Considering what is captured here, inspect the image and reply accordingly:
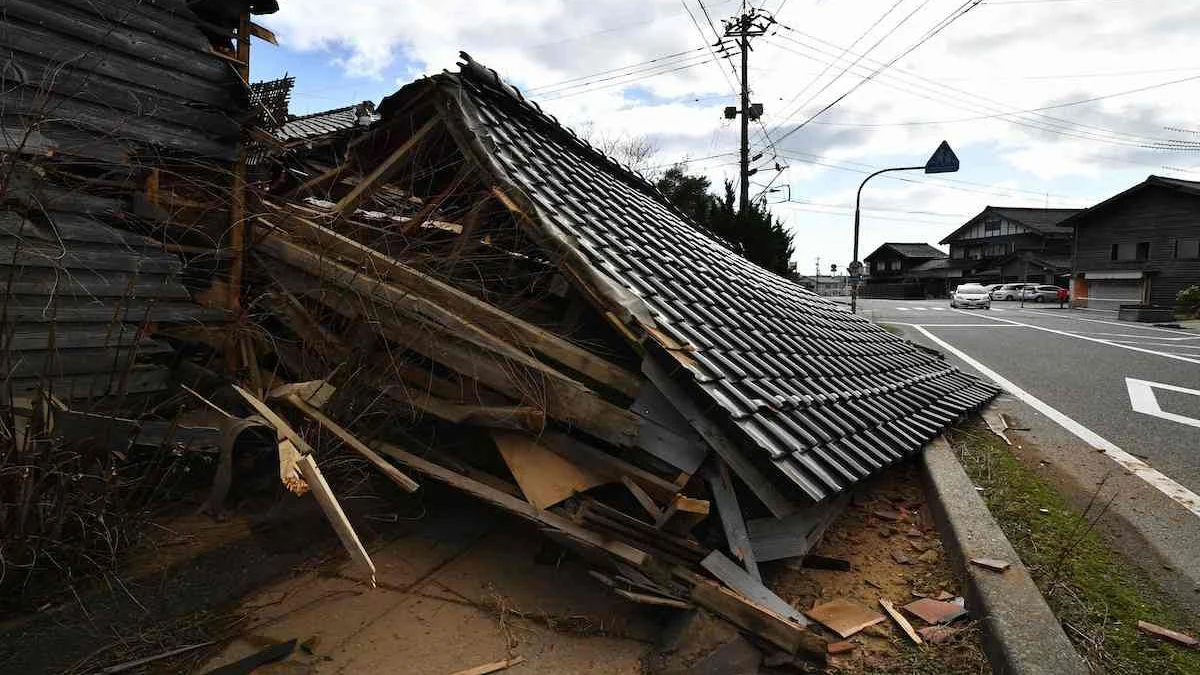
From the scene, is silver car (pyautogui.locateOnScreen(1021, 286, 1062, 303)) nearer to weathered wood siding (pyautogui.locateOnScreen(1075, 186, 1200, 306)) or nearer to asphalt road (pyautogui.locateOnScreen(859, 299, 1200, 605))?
weathered wood siding (pyautogui.locateOnScreen(1075, 186, 1200, 306))

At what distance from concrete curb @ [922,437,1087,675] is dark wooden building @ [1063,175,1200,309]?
39.4 m

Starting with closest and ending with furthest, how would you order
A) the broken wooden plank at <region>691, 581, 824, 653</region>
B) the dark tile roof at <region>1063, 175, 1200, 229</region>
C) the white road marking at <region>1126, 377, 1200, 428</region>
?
the broken wooden plank at <region>691, 581, 824, 653</region> → the white road marking at <region>1126, 377, 1200, 428</region> → the dark tile roof at <region>1063, 175, 1200, 229</region>

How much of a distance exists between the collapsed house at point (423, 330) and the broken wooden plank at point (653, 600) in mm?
11

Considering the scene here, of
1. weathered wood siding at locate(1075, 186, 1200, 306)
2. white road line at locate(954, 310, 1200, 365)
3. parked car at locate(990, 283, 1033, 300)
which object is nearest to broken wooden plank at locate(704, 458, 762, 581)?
white road line at locate(954, 310, 1200, 365)

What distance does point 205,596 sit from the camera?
10.2 ft

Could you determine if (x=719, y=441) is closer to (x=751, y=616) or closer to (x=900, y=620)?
(x=751, y=616)

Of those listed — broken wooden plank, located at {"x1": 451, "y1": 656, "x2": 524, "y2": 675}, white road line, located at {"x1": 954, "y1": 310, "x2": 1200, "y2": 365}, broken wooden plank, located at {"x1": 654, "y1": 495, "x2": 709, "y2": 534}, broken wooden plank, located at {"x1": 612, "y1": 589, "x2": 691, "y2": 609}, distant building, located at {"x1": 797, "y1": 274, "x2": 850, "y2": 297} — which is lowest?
broken wooden plank, located at {"x1": 451, "y1": 656, "x2": 524, "y2": 675}

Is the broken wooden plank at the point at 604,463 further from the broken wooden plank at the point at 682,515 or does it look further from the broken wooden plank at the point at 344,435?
the broken wooden plank at the point at 344,435

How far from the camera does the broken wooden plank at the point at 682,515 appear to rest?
9.97 ft

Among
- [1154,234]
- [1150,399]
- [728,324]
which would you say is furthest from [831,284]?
[728,324]

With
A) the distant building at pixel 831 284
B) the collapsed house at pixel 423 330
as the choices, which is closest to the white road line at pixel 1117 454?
the collapsed house at pixel 423 330

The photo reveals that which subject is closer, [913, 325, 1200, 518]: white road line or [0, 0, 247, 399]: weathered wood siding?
[0, 0, 247, 399]: weathered wood siding

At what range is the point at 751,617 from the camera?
9.16ft

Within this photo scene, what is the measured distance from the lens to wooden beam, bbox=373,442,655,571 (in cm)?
308
